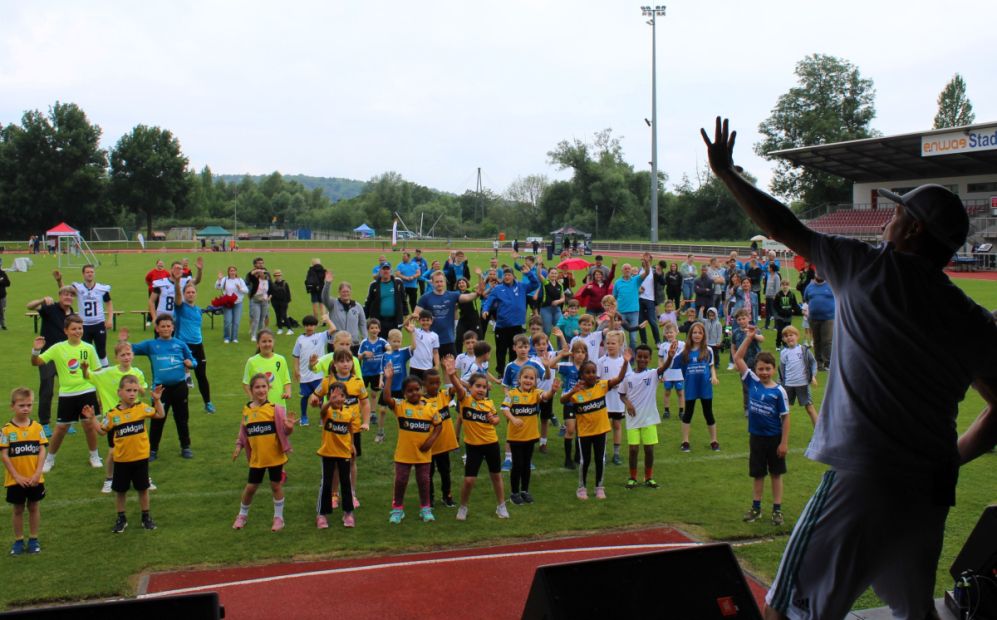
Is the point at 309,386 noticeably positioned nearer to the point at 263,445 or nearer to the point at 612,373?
the point at 263,445

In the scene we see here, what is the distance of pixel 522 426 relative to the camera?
29.9 ft

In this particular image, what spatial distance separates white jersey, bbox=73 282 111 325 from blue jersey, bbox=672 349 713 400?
966 cm

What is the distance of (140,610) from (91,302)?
38.3ft

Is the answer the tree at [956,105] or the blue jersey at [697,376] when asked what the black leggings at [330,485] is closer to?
the blue jersey at [697,376]

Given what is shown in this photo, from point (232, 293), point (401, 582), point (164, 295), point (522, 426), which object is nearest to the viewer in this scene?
point (401, 582)

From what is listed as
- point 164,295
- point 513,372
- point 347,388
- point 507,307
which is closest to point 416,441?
point 347,388

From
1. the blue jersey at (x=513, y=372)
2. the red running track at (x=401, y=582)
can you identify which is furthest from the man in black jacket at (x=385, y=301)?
the red running track at (x=401, y=582)

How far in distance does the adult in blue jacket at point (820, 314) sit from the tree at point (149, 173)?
256ft

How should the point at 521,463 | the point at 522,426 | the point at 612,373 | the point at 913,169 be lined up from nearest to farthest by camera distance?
the point at 522,426, the point at 521,463, the point at 612,373, the point at 913,169

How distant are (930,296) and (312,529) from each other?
23.5 feet

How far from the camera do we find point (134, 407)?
8.51 m

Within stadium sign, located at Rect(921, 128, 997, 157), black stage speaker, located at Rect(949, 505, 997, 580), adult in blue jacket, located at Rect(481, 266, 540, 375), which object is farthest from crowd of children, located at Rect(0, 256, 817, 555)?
stadium sign, located at Rect(921, 128, 997, 157)

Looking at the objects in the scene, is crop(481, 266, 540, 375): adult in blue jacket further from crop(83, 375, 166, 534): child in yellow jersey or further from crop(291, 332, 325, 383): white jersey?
crop(83, 375, 166, 534): child in yellow jersey

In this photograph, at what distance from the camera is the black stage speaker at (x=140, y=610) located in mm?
3350
